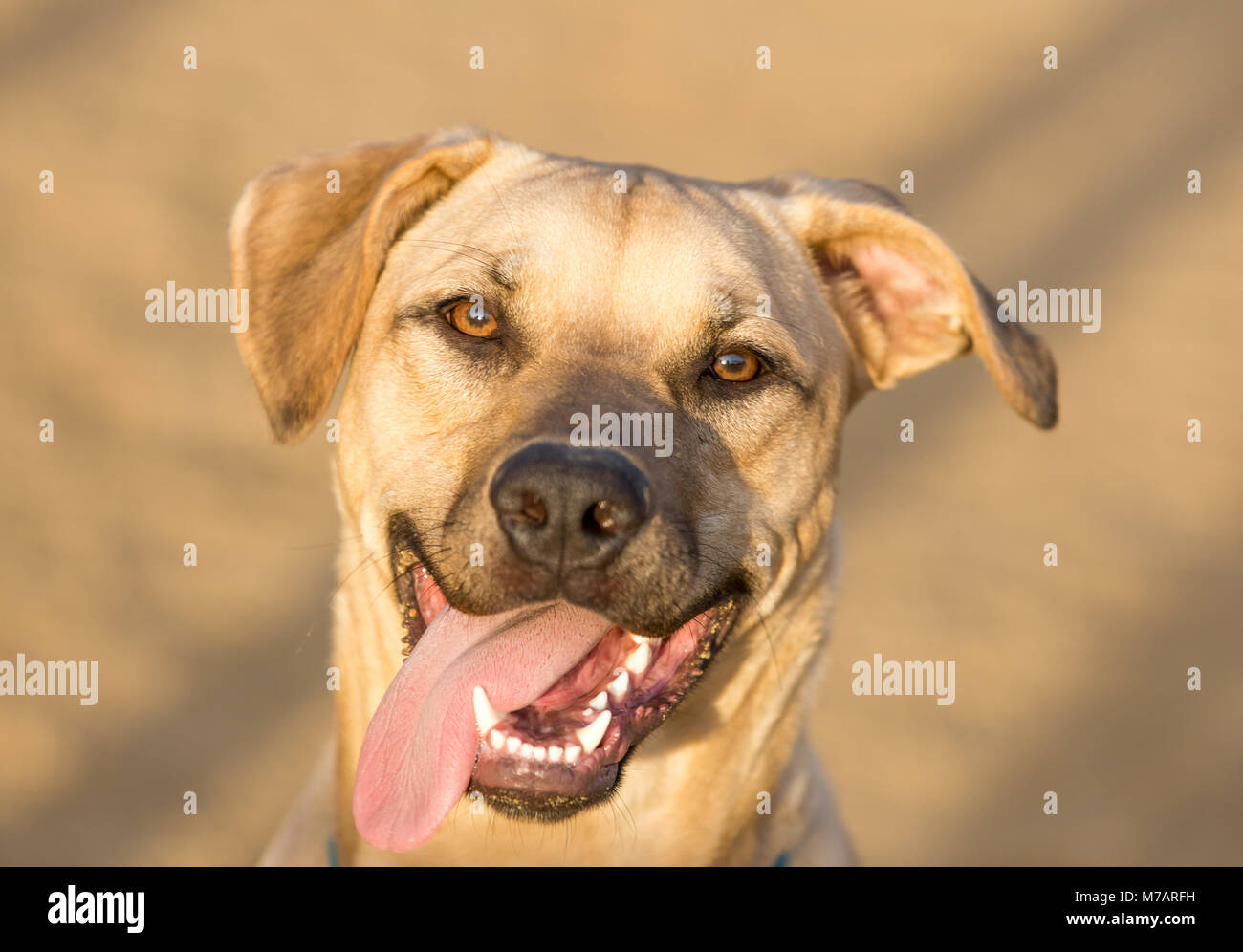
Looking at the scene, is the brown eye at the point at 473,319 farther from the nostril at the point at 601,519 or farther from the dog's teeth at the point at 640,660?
the dog's teeth at the point at 640,660

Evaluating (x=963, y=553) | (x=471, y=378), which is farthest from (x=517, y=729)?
(x=963, y=553)

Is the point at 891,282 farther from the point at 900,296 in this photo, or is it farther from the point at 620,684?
the point at 620,684

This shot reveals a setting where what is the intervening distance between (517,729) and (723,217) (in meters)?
1.48

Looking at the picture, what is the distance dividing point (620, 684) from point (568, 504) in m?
0.63

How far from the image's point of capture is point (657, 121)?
12.1 m

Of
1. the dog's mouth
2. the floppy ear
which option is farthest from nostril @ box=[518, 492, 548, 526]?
the floppy ear

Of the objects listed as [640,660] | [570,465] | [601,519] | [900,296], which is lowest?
[640,660]

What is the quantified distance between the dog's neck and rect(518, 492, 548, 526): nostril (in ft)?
2.13

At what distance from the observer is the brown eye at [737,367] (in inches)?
137

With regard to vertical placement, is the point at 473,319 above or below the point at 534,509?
above

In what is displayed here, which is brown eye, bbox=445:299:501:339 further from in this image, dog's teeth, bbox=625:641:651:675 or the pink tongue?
dog's teeth, bbox=625:641:651:675

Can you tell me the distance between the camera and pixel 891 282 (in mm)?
3971

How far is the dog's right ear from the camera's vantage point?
138 inches

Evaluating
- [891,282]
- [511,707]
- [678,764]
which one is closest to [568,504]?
[511,707]
